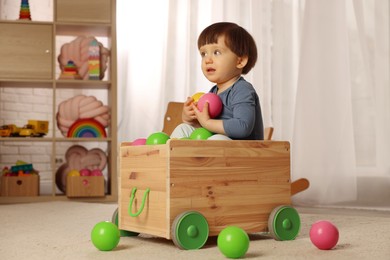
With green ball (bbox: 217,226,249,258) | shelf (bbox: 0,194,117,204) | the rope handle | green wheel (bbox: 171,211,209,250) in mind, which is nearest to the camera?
green ball (bbox: 217,226,249,258)

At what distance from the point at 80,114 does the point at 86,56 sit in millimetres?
357

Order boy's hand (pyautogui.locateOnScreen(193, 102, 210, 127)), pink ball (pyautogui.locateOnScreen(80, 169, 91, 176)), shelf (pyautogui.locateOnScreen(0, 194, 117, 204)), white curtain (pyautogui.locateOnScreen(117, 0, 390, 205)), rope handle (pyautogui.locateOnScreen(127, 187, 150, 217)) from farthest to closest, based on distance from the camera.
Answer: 1. pink ball (pyautogui.locateOnScreen(80, 169, 91, 176))
2. shelf (pyautogui.locateOnScreen(0, 194, 117, 204))
3. white curtain (pyautogui.locateOnScreen(117, 0, 390, 205))
4. boy's hand (pyautogui.locateOnScreen(193, 102, 210, 127))
5. rope handle (pyautogui.locateOnScreen(127, 187, 150, 217))

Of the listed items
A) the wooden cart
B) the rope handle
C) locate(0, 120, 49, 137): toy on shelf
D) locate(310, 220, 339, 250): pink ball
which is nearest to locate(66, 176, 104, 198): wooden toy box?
locate(0, 120, 49, 137): toy on shelf

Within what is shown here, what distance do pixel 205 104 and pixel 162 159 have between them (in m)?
0.26

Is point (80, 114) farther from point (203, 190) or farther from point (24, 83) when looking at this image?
point (203, 190)

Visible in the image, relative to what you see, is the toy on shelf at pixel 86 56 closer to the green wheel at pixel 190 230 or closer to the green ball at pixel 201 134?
the green ball at pixel 201 134

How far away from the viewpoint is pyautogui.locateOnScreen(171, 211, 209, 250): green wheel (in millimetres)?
1477

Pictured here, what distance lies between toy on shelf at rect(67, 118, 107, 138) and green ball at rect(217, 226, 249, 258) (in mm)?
2296

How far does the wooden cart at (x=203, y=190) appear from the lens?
1512mm

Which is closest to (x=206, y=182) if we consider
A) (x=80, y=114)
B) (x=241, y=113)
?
(x=241, y=113)

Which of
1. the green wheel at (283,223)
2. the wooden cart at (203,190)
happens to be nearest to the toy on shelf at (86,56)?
the wooden cart at (203,190)

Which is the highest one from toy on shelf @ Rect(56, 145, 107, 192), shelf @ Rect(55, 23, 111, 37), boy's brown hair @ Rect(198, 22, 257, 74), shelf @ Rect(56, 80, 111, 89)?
shelf @ Rect(55, 23, 111, 37)

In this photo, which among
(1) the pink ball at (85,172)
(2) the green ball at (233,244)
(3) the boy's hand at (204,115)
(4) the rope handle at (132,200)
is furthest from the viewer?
(1) the pink ball at (85,172)

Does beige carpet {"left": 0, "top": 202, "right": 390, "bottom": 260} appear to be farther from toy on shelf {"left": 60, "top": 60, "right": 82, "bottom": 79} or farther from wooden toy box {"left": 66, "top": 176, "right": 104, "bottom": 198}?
toy on shelf {"left": 60, "top": 60, "right": 82, "bottom": 79}
